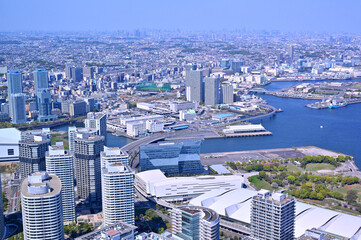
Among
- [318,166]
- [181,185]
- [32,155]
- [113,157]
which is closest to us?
[113,157]

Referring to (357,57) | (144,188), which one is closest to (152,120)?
(144,188)

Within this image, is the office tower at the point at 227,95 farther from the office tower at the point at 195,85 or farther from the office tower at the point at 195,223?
the office tower at the point at 195,223

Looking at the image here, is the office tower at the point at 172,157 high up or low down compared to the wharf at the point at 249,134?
up

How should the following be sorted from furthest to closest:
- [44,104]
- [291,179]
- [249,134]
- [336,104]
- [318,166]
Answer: [336,104] < [44,104] < [249,134] < [318,166] < [291,179]

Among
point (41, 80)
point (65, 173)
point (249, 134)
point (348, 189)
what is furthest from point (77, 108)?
point (348, 189)

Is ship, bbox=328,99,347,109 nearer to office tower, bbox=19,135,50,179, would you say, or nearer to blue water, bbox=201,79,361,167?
blue water, bbox=201,79,361,167

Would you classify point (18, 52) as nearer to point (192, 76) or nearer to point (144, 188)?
point (192, 76)

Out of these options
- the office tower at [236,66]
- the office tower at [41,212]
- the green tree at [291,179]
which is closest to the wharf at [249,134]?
the green tree at [291,179]

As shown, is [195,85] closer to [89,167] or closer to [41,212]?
[89,167]
